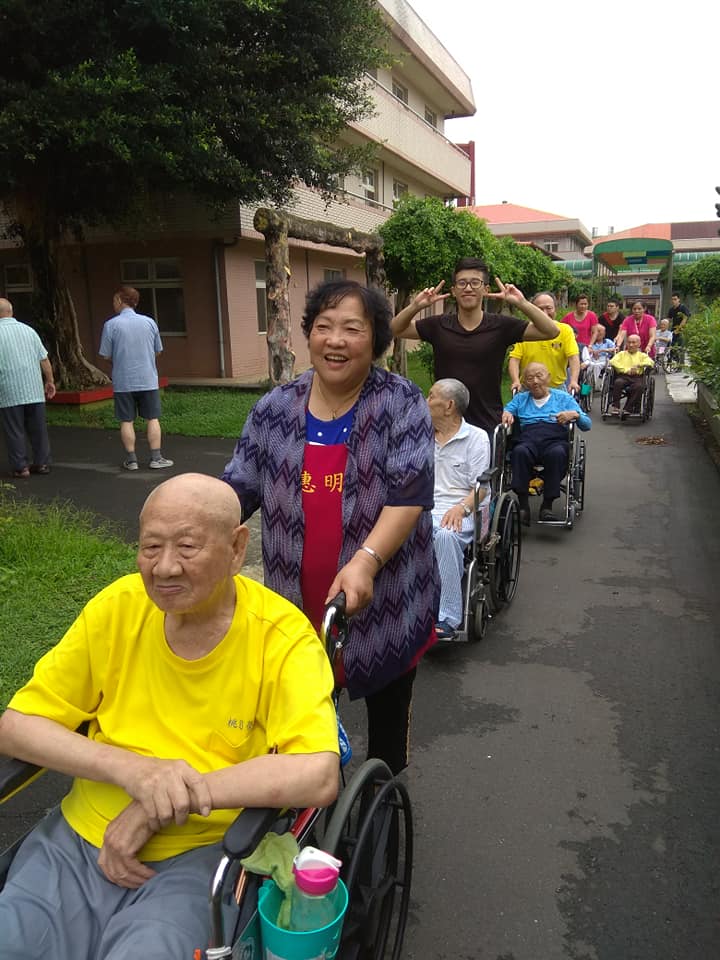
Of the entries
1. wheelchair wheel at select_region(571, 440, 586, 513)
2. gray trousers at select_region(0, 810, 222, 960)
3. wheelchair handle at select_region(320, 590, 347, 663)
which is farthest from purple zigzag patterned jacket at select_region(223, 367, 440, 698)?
wheelchair wheel at select_region(571, 440, 586, 513)

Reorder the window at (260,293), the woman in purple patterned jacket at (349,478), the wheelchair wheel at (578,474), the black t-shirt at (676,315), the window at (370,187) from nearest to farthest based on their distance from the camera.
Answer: the woman in purple patterned jacket at (349,478) < the wheelchair wheel at (578,474) < the window at (260,293) < the black t-shirt at (676,315) < the window at (370,187)

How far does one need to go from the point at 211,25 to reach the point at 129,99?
1335mm

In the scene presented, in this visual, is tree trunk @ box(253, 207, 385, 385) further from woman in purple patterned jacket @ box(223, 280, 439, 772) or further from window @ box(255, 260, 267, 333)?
woman in purple patterned jacket @ box(223, 280, 439, 772)

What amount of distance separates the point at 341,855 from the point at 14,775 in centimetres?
73

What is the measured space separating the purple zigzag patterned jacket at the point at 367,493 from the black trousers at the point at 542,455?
395 cm

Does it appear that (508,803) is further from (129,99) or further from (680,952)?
(129,99)

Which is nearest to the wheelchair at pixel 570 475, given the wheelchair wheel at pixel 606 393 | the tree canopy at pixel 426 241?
the wheelchair wheel at pixel 606 393

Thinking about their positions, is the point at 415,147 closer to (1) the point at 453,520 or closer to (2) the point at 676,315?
(2) the point at 676,315

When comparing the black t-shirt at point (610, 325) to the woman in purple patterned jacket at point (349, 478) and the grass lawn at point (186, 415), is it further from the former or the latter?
the woman in purple patterned jacket at point (349, 478)

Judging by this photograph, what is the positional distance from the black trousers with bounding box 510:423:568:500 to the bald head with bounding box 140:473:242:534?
470cm

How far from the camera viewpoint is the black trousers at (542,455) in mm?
6250

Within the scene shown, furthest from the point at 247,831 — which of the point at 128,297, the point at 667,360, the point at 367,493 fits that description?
the point at 667,360

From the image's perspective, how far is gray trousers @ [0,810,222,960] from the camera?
151 centimetres

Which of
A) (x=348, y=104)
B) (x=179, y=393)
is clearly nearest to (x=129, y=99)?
(x=348, y=104)
